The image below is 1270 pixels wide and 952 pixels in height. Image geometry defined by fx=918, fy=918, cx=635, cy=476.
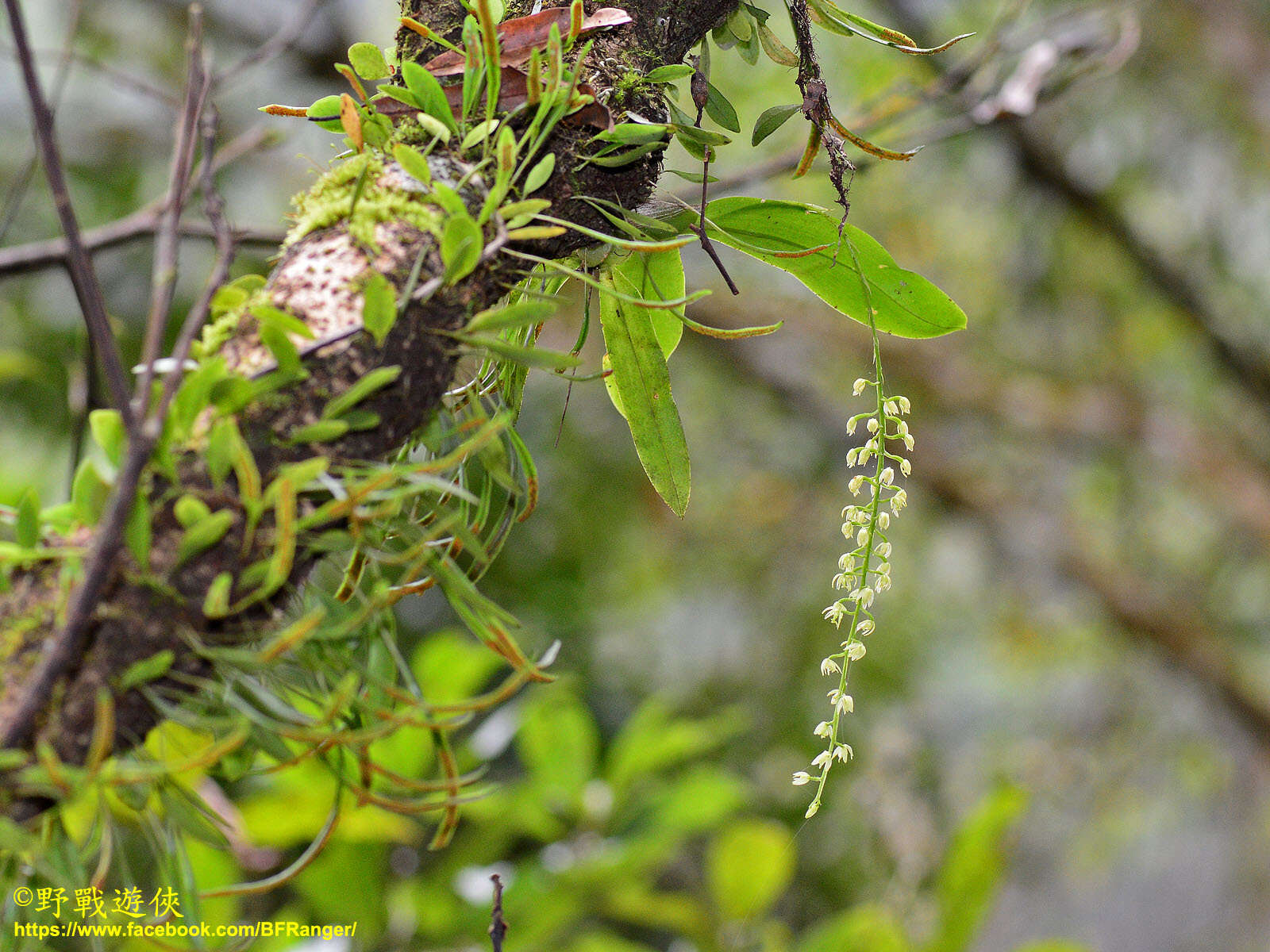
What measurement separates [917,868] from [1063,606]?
49.1 inches

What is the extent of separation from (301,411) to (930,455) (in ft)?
6.55

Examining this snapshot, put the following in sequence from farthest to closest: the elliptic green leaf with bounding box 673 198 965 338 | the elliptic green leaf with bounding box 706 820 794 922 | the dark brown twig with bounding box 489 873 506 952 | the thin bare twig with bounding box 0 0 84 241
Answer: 1. the elliptic green leaf with bounding box 706 820 794 922
2. the thin bare twig with bounding box 0 0 84 241
3. the elliptic green leaf with bounding box 673 198 965 338
4. the dark brown twig with bounding box 489 873 506 952

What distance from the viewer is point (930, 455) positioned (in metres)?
2.17

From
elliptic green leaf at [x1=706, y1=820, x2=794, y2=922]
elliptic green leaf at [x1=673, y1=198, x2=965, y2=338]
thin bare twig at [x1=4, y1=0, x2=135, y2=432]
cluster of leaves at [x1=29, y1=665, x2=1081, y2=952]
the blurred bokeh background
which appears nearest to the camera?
thin bare twig at [x1=4, y1=0, x2=135, y2=432]

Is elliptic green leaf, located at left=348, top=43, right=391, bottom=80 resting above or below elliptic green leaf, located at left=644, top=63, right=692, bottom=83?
below

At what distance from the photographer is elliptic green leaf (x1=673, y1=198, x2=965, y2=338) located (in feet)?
1.68

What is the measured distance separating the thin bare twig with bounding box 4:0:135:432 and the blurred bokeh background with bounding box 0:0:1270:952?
1188 mm

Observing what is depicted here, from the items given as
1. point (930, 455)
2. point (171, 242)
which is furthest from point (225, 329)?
point (930, 455)

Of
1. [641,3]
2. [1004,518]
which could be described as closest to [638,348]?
[641,3]

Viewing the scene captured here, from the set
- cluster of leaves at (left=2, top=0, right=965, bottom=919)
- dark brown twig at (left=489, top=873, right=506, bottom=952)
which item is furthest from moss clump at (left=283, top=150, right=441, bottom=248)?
dark brown twig at (left=489, top=873, right=506, bottom=952)

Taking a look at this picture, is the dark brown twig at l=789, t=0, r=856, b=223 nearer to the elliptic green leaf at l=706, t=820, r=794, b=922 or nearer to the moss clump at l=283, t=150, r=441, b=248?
the moss clump at l=283, t=150, r=441, b=248

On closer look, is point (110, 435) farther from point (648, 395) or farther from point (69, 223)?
point (648, 395)

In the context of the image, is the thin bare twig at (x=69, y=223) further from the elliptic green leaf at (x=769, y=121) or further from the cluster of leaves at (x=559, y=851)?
the cluster of leaves at (x=559, y=851)

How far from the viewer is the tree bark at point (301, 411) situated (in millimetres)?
313
